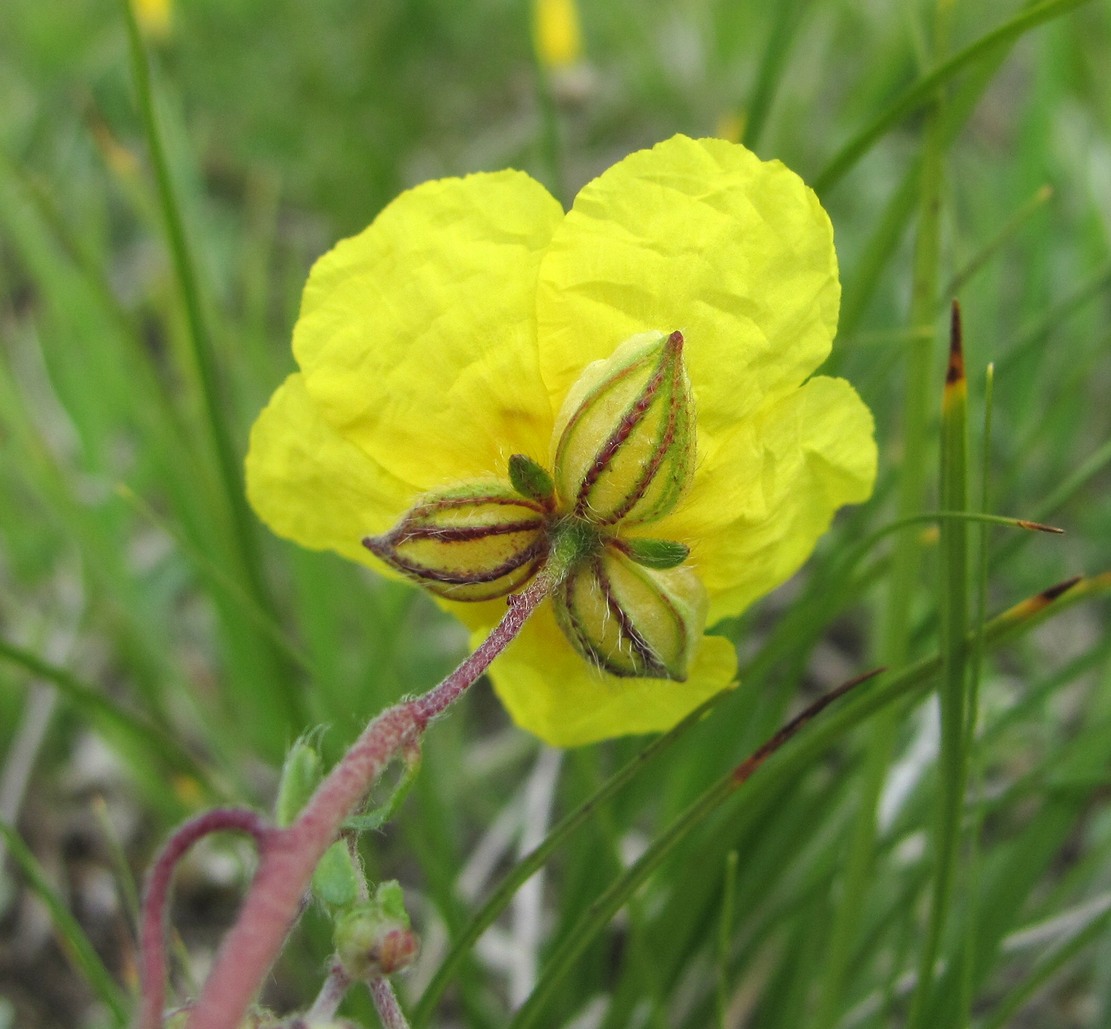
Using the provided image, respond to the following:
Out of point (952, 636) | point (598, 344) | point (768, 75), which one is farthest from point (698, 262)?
point (768, 75)

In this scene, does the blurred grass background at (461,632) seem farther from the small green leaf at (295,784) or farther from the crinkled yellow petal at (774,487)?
the small green leaf at (295,784)

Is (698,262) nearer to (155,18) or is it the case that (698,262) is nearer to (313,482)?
(313,482)

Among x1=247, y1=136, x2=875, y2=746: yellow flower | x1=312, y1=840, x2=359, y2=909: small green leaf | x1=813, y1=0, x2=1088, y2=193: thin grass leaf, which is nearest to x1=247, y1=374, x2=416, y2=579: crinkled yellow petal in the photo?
x1=247, y1=136, x2=875, y2=746: yellow flower

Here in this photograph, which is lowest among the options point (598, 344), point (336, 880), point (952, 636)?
point (336, 880)

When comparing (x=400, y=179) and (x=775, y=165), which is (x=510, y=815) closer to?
(x=775, y=165)

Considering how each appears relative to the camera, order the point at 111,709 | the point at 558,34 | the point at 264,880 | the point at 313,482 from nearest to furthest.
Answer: the point at 264,880 < the point at 313,482 < the point at 111,709 < the point at 558,34

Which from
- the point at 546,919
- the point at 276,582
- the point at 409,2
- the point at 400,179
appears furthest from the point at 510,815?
the point at 409,2

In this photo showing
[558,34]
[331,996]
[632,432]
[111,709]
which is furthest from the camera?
[558,34]
